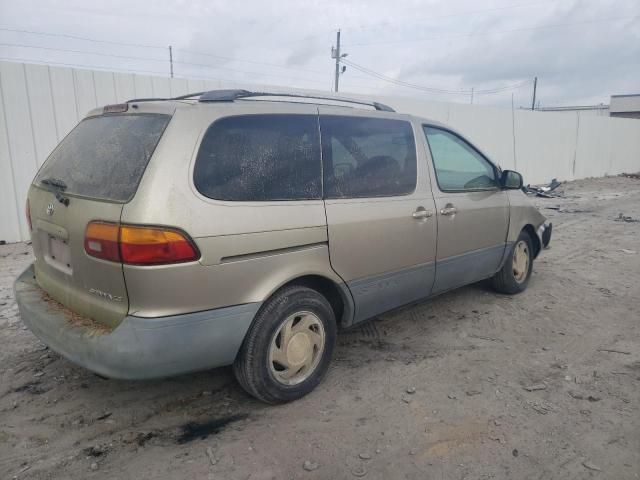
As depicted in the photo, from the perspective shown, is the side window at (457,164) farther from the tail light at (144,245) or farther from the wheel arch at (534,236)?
the tail light at (144,245)

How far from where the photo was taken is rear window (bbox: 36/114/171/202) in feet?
8.11

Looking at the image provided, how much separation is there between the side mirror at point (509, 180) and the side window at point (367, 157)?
1247mm

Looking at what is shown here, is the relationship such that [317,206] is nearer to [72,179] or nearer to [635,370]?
[72,179]

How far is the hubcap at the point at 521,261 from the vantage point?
4.97m

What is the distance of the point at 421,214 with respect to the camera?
3.59m

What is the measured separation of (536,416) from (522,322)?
1.59 metres

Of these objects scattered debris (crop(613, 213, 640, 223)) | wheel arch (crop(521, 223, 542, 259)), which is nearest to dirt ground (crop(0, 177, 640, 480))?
wheel arch (crop(521, 223, 542, 259))

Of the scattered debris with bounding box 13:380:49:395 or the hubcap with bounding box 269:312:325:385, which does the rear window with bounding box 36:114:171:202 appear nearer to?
the hubcap with bounding box 269:312:325:385

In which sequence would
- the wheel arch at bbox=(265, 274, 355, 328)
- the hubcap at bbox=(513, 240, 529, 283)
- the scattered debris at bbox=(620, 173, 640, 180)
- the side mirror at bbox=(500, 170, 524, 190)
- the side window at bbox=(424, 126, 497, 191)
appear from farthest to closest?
the scattered debris at bbox=(620, 173, 640, 180)
the hubcap at bbox=(513, 240, 529, 283)
the side mirror at bbox=(500, 170, 524, 190)
the side window at bbox=(424, 126, 497, 191)
the wheel arch at bbox=(265, 274, 355, 328)

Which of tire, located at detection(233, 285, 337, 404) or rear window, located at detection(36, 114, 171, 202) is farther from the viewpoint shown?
tire, located at detection(233, 285, 337, 404)

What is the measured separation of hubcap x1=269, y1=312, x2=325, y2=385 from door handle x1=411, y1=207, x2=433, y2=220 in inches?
43.5

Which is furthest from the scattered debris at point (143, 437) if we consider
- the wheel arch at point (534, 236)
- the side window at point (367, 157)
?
the wheel arch at point (534, 236)

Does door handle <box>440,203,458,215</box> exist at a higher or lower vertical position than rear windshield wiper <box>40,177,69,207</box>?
lower

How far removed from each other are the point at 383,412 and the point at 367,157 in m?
1.69
